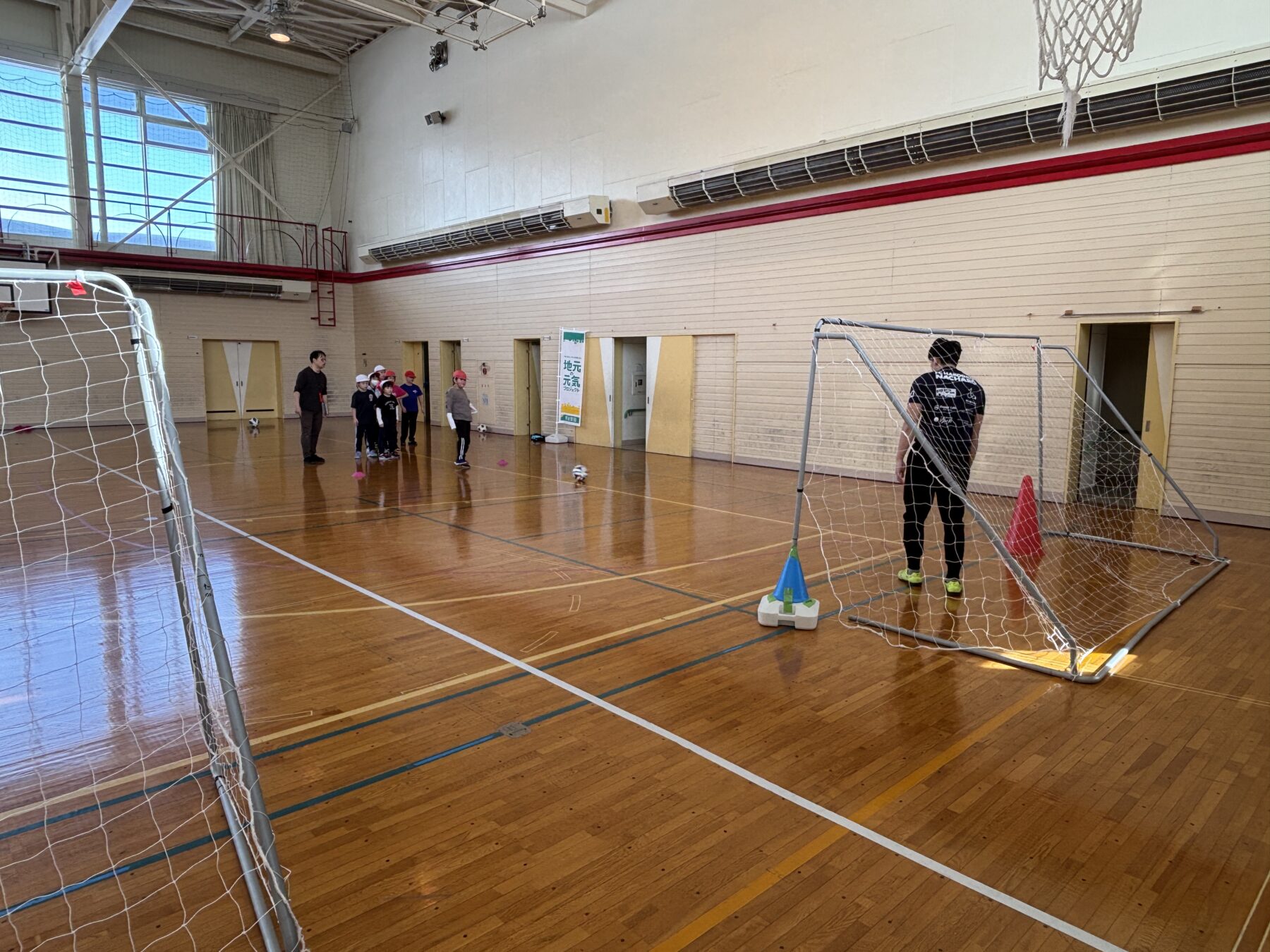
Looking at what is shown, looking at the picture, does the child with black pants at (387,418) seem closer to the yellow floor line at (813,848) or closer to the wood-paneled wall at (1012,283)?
the wood-paneled wall at (1012,283)

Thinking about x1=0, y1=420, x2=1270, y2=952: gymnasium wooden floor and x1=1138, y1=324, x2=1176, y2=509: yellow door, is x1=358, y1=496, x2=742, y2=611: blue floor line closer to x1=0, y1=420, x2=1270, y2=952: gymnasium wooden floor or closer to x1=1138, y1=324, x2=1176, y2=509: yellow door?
x1=0, y1=420, x2=1270, y2=952: gymnasium wooden floor

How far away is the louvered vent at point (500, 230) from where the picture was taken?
15.6m

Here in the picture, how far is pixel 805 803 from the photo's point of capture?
322 centimetres

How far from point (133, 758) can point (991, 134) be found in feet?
36.0

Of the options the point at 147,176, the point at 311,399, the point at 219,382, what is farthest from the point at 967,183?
the point at 147,176

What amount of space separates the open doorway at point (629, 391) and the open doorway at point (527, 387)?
2.51m

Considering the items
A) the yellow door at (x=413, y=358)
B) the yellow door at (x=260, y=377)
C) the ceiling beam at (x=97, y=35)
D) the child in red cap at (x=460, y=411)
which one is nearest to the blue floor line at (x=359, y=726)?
the child in red cap at (x=460, y=411)

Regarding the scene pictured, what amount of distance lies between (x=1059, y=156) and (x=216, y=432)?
17728 millimetres

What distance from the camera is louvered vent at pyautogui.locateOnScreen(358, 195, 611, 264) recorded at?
1562 centimetres

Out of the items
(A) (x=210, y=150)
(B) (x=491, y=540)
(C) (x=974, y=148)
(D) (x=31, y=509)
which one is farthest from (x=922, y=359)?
(A) (x=210, y=150)

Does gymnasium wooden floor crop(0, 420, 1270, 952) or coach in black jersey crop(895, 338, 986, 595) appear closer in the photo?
gymnasium wooden floor crop(0, 420, 1270, 952)

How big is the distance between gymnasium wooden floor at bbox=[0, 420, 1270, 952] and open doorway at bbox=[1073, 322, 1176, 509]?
11.9ft

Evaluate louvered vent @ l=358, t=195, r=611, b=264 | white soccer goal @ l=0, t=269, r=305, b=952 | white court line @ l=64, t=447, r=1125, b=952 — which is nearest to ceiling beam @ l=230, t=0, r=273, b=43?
louvered vent @ l=358, t=195, r=611, b=264

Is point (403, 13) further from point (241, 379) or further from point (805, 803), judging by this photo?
point (805, 803)
